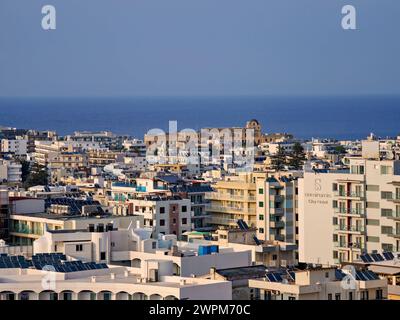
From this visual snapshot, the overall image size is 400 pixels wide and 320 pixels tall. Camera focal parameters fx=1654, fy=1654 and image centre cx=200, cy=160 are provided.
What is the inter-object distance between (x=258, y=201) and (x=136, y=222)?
4.05 meters

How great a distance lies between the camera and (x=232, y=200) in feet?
84.0

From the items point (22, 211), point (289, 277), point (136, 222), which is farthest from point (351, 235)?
point (289, 277)

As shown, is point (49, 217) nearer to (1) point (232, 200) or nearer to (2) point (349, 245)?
(2) point (349, 245)

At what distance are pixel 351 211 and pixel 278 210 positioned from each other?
2.95m

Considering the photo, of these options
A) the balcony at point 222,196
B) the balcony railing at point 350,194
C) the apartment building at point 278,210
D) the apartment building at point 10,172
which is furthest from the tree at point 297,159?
the balcony railing at point 350,194

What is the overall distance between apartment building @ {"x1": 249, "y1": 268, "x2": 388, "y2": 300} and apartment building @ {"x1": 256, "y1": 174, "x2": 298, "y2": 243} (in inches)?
333

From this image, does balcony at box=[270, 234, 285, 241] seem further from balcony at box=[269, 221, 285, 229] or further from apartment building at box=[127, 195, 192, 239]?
apartment building at box=[127, 195, 192, 239]

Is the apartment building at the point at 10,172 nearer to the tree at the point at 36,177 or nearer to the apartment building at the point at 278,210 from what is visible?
the tree at the point at 36,177

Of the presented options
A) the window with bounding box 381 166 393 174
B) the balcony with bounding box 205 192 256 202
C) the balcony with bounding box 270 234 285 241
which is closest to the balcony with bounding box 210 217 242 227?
the balcony with bounding box 205 192 256 202

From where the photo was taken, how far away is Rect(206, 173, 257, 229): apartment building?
81.5 feet

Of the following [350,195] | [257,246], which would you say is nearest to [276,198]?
[350,195]
